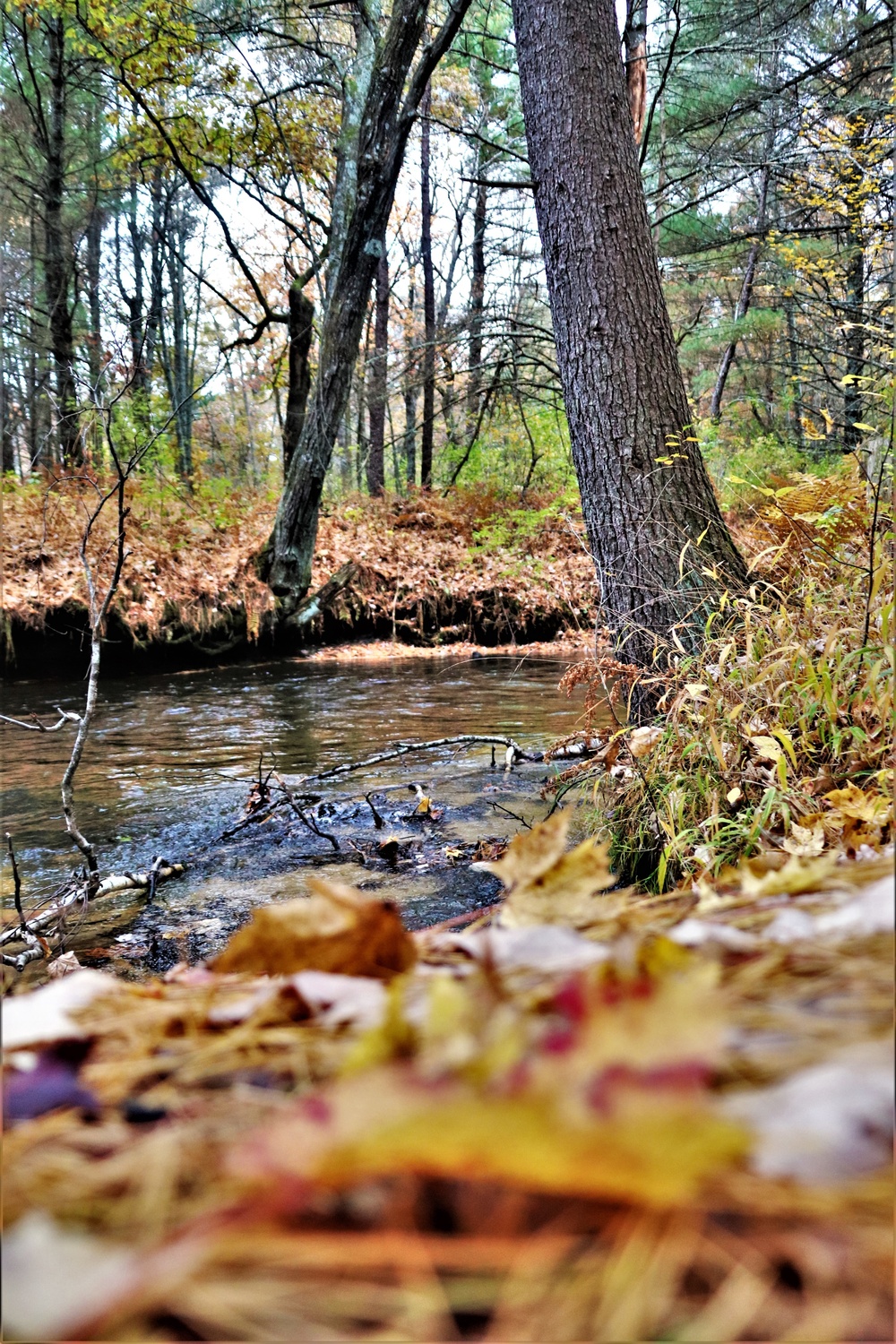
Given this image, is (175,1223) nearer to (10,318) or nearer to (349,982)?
(349,982)

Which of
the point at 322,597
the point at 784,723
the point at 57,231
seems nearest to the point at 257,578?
the point at 322,597

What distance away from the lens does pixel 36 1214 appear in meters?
0.41

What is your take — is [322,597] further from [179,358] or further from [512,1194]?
[179,358]

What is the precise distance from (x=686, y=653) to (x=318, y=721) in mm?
3914

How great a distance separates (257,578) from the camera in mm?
9977

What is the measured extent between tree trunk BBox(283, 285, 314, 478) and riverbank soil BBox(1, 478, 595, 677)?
5.68ft

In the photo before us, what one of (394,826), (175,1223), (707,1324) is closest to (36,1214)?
(175,1223)

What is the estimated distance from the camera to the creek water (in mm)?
3027

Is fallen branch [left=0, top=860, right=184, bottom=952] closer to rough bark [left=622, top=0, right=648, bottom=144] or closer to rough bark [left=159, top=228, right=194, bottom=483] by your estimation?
rough bark [left=622, top=0, right=648, bottom=144]

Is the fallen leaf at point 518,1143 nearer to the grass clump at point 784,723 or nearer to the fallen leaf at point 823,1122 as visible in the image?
the fallen leaf at point 823,1122

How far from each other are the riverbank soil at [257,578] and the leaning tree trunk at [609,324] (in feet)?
13.0

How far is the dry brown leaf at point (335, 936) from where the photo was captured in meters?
0.71

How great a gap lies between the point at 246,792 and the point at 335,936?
3.94 m

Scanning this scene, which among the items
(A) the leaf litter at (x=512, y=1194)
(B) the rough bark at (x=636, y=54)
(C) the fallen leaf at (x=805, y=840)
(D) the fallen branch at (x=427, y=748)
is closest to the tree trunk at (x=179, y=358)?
(B) the rough bark at (x=636, y=54)
